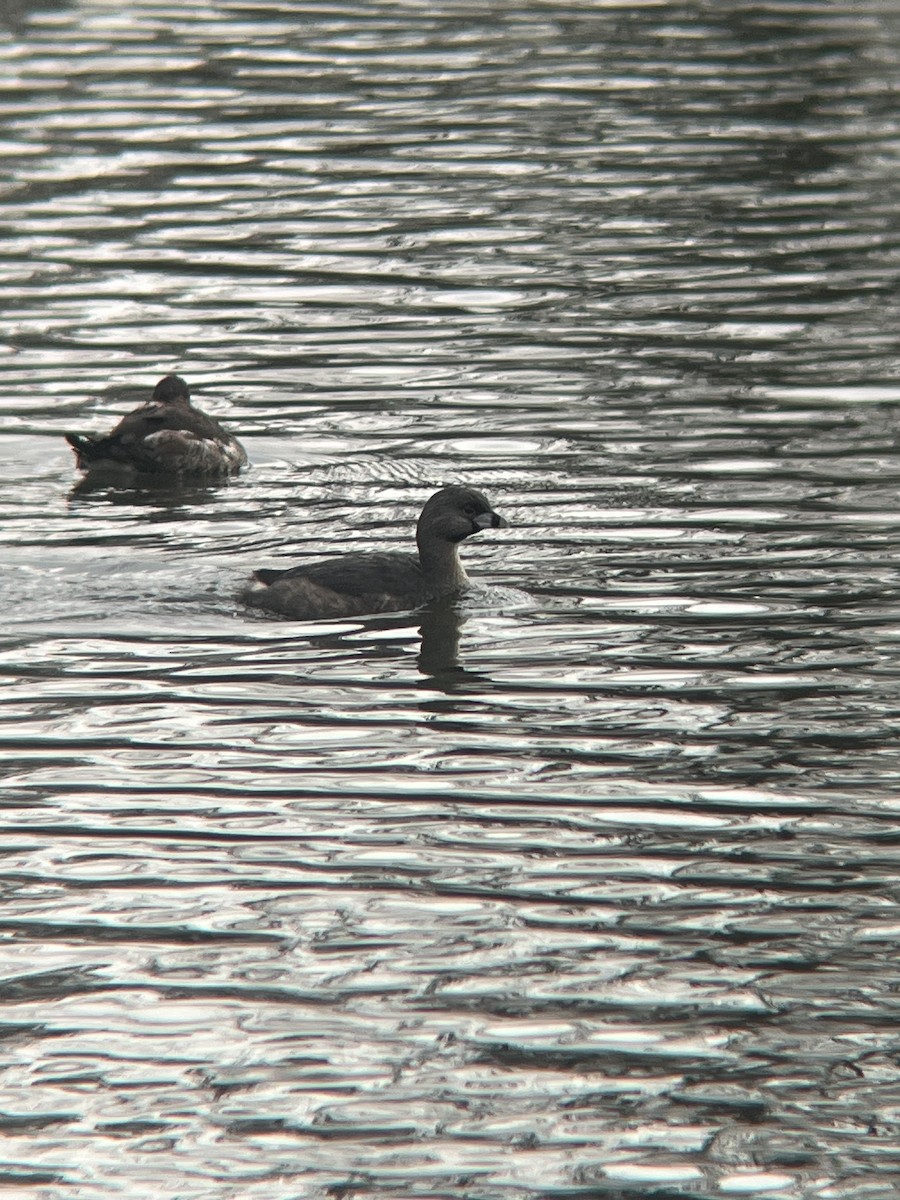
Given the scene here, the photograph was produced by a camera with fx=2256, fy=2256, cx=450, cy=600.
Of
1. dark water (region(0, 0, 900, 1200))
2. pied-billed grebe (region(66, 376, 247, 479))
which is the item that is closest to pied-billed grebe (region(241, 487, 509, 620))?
dark water (region(0, 0, 900, 1200))

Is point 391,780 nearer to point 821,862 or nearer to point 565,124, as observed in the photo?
point 821,862

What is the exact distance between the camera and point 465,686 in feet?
36.2

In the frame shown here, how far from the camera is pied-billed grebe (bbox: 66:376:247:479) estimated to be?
598 inches

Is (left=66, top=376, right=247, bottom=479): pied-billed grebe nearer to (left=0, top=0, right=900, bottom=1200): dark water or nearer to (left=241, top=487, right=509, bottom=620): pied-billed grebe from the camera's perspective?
(left=0, top=0, right=900, bottom=1200): dark water

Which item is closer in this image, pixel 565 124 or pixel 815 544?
pixel 815 544

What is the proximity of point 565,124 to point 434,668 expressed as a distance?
1557cm

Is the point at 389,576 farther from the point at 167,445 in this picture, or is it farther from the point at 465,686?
the point at 167,445

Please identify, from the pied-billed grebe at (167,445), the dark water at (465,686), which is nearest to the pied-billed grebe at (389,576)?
the dark water at (465,686)

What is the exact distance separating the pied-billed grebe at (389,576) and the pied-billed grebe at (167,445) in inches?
92.4

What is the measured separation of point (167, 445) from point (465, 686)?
473 centimetres

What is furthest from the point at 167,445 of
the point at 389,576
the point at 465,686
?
the point at 465,686

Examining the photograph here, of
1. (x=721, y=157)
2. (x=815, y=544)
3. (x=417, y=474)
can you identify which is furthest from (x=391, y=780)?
(x=721, y=157)

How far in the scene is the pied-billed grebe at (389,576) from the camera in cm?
1215

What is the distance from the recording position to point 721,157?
24562mm
